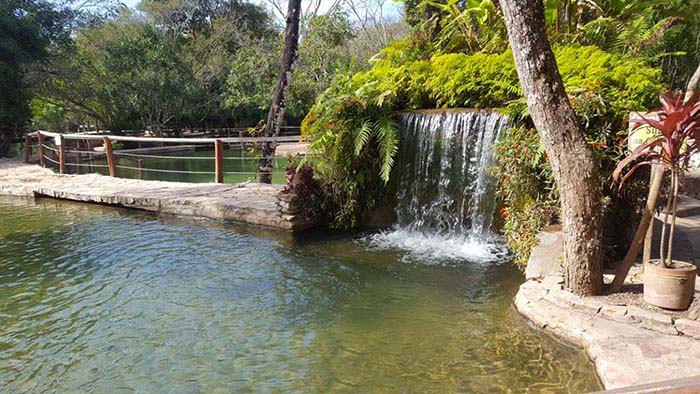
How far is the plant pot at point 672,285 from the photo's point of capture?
2.89 meters

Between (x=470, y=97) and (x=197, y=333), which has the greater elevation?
(x=470, y=97)

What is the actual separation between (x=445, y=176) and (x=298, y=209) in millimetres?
1922

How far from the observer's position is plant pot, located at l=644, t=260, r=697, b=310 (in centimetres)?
289

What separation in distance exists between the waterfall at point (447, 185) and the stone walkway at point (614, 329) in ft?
4.78

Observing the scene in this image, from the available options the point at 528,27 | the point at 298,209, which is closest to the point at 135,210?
the point at 298,209

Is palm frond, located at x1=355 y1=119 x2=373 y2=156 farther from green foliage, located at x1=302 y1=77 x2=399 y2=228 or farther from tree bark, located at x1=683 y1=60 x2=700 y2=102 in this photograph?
tree bark, located at x1=683 y1=60 x2=700 y2=102

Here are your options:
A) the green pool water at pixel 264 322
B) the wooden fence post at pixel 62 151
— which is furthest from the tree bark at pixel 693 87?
the wooden fence post at pixel 62 151

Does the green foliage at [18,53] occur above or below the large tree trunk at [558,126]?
above

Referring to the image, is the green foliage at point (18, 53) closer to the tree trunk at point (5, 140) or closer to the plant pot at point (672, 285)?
the tree trunk at point (5, 140)

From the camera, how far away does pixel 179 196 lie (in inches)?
293

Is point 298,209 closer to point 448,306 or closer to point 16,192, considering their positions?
point 448,306

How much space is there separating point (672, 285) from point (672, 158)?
0.77 m

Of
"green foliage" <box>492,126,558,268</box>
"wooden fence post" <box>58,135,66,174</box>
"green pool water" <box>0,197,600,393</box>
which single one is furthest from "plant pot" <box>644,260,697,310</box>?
"wooden fence post" <box>58,135,66,174</box>

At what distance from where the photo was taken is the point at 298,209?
6.20 m
